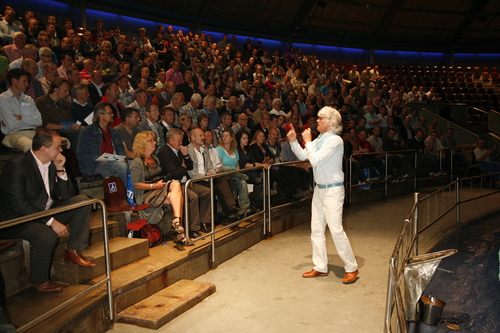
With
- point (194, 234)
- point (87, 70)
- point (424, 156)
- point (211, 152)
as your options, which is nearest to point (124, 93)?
point (87, 70)

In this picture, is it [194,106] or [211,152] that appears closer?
[211,152]

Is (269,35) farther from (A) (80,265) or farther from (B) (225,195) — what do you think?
(A) (80,265)

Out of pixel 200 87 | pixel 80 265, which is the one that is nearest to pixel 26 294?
pixel 80 265

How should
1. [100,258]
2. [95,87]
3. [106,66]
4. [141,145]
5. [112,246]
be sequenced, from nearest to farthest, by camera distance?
[100,258], [112,246], [141,145], [95,87], [106,66]

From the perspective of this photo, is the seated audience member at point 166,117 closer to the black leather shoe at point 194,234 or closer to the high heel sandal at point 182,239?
the black leather shoe at point 194,234

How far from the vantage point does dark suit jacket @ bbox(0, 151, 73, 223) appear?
381cm

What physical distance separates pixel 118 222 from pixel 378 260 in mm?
3289

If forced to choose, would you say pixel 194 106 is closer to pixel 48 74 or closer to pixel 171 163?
pixel 48 74

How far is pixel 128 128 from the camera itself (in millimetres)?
6488

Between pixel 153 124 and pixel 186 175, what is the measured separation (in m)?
1.43

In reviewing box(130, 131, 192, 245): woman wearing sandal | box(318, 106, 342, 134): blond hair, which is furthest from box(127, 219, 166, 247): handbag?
box(318, 106, 342, 134): blond hair

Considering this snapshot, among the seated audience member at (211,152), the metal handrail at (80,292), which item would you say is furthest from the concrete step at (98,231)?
the seated audience member at (211,152)

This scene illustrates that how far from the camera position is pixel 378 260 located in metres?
5.79

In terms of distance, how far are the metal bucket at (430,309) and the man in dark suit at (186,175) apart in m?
2.64
